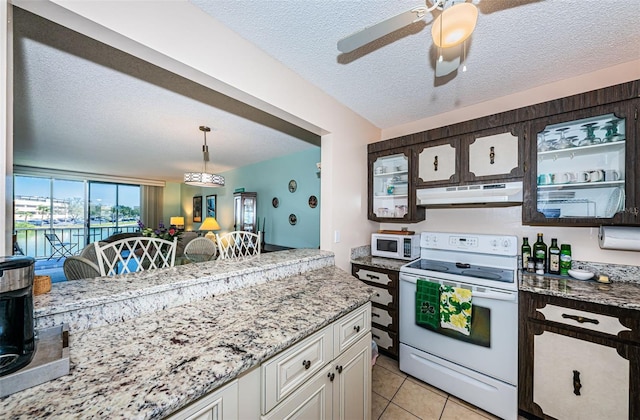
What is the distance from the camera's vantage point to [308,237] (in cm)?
397

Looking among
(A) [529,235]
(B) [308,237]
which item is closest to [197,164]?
(B) [308,237]

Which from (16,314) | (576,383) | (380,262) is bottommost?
(576,383)

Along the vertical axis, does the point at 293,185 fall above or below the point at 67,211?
above

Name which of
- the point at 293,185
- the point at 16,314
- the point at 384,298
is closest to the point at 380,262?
the point at 384,298

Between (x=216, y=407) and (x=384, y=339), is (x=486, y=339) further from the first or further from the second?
(x=216, y=407)

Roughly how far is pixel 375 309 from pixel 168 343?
185 centimetres

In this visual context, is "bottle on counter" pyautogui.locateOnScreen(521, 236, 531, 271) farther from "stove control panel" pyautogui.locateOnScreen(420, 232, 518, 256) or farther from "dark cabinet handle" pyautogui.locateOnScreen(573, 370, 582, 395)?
"dark cabinet handle" pyautogui.locateOnScreen(573, 370, 582, 395)

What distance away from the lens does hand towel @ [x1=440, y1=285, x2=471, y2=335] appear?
1.69 m

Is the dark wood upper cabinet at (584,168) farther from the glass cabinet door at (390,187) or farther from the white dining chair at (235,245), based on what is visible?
the white dining chair at (235,245)

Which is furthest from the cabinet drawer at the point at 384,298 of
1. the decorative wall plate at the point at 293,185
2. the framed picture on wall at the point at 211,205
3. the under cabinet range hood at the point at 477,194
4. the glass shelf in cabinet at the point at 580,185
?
the framed picture on wall at the point at 211,205

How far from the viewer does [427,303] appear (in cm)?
187

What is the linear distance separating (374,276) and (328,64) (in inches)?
73.1

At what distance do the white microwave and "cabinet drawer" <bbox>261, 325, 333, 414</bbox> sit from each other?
1.51 metres

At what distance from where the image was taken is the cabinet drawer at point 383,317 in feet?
7.13
